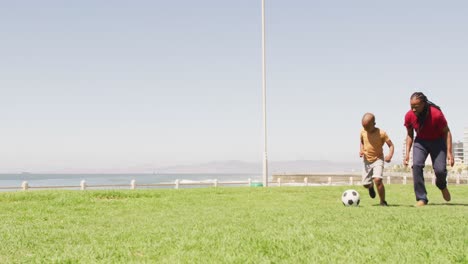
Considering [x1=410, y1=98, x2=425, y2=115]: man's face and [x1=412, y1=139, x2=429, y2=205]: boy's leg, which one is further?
[x1=412, y1=139, x2=429, y2=205]: boy's leg

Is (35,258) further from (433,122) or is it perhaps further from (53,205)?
(53,205)

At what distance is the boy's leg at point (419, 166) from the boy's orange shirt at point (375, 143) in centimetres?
72

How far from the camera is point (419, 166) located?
10539 mm

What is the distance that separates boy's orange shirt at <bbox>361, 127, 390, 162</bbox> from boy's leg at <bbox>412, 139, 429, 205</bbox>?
0.72 meters

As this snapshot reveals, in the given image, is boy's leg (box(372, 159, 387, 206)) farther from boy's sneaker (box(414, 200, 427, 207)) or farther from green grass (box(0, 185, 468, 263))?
green grass (box(0, 185, 468, 263))

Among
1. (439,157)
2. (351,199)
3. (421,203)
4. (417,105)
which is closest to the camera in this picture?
(417,105)

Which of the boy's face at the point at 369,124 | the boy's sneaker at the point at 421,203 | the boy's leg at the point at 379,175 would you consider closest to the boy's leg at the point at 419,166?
the boy's sneaker at the point at 421,203

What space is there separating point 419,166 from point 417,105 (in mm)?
1403

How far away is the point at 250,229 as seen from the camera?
6.35 m

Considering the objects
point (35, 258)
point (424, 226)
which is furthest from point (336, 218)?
point (35, 258)

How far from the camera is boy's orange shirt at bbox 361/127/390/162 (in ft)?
36.3

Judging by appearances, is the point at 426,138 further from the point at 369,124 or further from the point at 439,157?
the point at 369,124

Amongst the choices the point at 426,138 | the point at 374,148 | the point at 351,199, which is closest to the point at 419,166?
the point at 426,138

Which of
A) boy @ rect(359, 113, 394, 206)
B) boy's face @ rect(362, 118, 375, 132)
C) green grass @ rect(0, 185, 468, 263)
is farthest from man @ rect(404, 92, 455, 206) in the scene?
green grass @ rect(0, 185, 468, 263)
